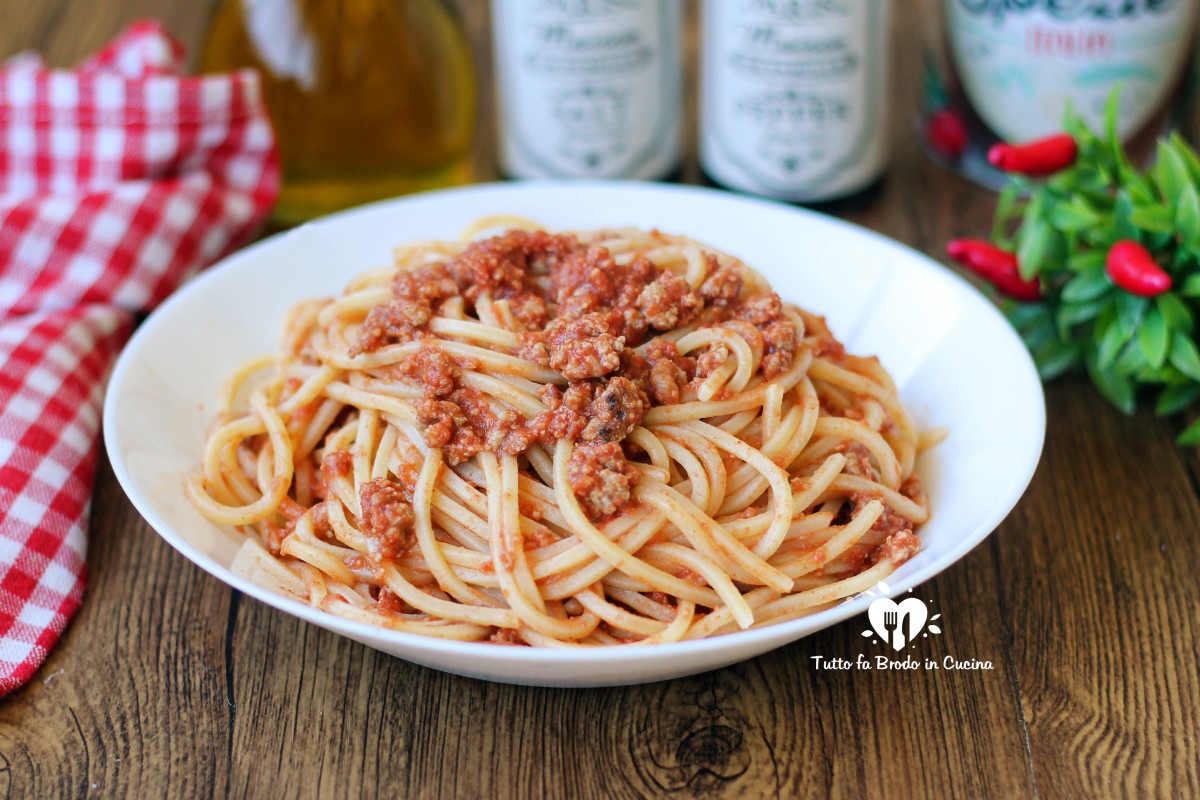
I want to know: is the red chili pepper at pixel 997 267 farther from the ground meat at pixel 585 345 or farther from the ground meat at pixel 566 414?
the ground meat at pixel 566 414

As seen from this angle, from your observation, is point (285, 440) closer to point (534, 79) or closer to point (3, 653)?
point (3, 653)

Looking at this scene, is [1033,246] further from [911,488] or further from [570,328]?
[570,328]

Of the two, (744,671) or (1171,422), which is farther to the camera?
(1171,422)

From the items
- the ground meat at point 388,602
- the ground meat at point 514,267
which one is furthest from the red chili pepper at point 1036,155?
the ground meat at point 388,602

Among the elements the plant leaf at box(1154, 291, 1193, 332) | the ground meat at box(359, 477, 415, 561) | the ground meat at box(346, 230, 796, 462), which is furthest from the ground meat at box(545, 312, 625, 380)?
the plant leaf at box(1154, 291, 1193, 332)

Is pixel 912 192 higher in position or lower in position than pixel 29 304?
lower

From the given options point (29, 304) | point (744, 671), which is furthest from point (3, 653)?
point (744, 671)

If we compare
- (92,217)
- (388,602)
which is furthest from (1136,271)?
(92,217)
